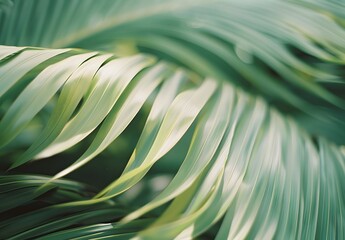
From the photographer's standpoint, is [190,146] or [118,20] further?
[118,20]

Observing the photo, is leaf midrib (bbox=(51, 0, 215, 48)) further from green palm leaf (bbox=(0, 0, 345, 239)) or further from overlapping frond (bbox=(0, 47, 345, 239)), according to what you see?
overlapping frond (bbox=(0, 47, 345, 239))

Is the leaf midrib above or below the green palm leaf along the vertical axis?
above

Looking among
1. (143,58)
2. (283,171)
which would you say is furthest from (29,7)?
(283,171)

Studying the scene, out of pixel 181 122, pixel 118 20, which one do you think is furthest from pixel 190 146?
pixel 118 20

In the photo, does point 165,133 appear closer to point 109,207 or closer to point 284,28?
point 109,207

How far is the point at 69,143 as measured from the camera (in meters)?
0.56

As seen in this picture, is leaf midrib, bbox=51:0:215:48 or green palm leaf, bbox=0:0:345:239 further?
leaf midrib, bbox=51:0:215:48

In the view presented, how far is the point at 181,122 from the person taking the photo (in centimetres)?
60

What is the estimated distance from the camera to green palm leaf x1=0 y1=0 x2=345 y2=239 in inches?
22.3

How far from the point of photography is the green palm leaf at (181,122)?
22.3 inches

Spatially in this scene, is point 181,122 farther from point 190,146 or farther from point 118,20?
point 118,20

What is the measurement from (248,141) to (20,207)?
0.93 ft

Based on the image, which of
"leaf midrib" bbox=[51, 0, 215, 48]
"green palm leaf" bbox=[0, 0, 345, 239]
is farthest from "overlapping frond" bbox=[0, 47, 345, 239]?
"leaf midrib" bbox=[51, 0, 215, 48]

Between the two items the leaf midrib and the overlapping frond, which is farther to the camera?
the leaf midrib
